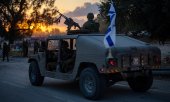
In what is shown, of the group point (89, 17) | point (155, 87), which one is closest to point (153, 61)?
point (155, 87)

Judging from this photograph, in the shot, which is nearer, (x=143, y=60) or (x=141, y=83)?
(x=143, y=60)

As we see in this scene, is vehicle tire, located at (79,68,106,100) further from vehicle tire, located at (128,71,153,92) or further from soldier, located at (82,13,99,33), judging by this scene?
soldier, located at (82,13,99,33)

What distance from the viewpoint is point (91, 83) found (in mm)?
11906

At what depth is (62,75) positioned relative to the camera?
13.2m

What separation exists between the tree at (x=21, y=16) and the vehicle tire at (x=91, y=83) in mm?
40044

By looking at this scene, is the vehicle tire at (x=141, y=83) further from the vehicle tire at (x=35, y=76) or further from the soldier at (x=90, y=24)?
the vehicle tire at (x=35, y=76)

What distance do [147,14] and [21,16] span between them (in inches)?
1579

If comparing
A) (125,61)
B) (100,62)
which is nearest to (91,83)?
(100,62)

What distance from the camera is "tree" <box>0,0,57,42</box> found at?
54.2 meters

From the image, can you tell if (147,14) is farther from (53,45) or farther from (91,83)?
(91,83)

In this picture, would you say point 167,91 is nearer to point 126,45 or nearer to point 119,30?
point 126,45

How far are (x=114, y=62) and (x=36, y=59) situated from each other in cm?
416

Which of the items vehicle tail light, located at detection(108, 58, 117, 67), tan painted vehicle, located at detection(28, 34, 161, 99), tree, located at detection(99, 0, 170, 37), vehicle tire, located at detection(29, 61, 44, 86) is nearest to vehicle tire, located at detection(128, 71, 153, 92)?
tan painted vehicle, located at detection(28, 34, 161, 99)

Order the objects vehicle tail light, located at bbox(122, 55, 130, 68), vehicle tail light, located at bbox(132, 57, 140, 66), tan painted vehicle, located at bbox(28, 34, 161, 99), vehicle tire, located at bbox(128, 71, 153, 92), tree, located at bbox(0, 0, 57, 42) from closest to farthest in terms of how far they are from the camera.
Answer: tan painted vehicle, located at bbox(28, 34, 161, 99), vehicle tail light, located at bbox(122, 55, 130, 68), vehicle tail light, located at bbox(132, 57, 140, 66), vehicle tire, located at bbox(128, 71, 153, 92), tree, located at bbox(0, 0, 57, 42)
